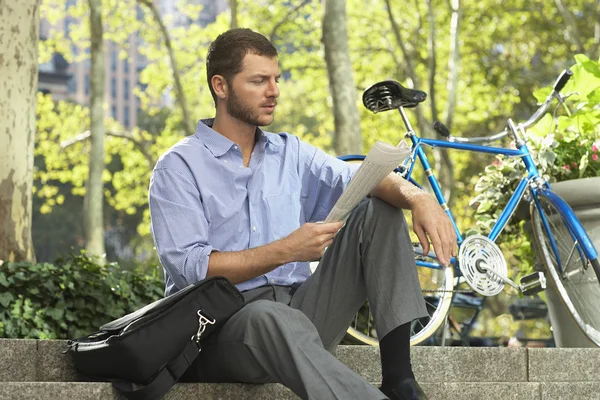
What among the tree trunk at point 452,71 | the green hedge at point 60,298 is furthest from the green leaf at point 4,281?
the tree trunk at point 452,71

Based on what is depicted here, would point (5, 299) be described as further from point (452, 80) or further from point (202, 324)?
point (452, 80)

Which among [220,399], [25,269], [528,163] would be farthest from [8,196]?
[220,399]

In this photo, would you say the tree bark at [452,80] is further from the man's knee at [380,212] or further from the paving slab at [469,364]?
the man's knee at [380,212]

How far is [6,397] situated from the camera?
3.33 metres

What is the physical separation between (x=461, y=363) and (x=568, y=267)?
1771 millimetres

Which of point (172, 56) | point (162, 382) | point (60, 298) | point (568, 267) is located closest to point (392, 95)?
point (568, 267)

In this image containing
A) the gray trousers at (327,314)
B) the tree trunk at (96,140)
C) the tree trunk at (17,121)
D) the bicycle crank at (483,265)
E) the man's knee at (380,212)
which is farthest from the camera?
the tree trunk at (96,140)

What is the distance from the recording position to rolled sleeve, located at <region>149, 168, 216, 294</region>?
147 inches

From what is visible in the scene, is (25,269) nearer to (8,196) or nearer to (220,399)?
(8,196)

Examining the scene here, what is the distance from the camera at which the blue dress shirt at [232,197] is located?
3.79 m

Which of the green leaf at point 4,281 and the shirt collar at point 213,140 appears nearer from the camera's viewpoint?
the shirt collar at point 213,140

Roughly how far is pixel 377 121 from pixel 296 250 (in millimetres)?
25933

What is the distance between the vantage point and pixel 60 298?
6301mm

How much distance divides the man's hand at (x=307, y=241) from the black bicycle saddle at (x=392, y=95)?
260cm
